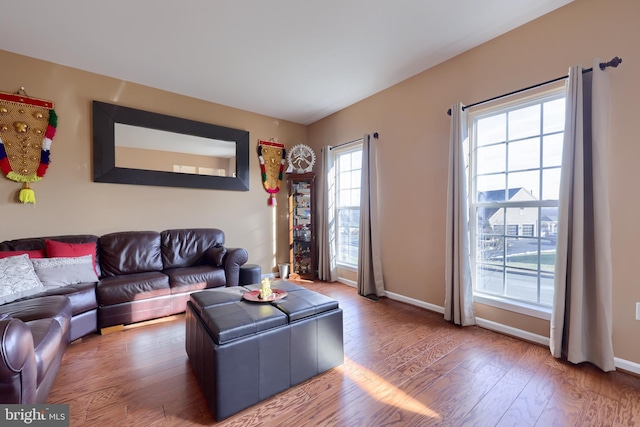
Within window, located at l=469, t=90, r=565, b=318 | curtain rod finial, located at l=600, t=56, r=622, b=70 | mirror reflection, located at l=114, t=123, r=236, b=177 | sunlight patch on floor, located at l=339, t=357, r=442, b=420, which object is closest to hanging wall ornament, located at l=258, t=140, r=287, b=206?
mirror reflection, located at l=114, t=123, r=236, b=177

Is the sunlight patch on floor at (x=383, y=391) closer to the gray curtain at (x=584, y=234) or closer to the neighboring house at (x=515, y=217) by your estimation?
the gray curtain at (x=584, y=234)

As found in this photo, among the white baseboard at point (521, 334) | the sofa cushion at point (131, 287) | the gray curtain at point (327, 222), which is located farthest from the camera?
the gray curtain at point (327, 222)

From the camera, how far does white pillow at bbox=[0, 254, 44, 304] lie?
6.74 feet

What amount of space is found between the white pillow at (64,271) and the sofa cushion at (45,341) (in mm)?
930

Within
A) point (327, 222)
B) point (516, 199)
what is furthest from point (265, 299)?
point (327, 222)

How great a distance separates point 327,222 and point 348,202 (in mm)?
486

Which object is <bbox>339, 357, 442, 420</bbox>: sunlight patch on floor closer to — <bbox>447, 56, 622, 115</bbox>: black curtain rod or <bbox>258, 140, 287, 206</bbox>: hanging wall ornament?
<bbox>447, 56, 622, 115</bbox>: black curtain rod

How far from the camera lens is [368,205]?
3.71 metres

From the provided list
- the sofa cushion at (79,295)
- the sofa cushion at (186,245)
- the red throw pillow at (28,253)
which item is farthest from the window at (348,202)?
the red throw pillow at (28,253)

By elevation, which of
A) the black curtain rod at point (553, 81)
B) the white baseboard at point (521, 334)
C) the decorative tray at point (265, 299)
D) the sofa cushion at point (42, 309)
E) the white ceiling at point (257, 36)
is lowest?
the white baseboard at point (521, 334)

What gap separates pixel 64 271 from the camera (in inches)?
97.4

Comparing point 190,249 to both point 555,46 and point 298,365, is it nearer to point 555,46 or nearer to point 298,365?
point 298,365

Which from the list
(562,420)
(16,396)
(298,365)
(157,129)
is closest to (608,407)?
(562,420)

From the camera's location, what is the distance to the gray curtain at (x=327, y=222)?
14.4 ft
